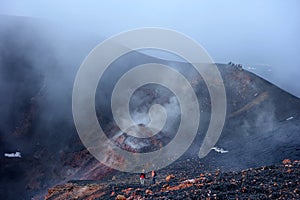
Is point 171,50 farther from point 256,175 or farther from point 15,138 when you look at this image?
point 256,175

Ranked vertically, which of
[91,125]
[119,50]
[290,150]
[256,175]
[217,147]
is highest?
[119,50]

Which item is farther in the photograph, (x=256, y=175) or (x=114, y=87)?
(x=114, y=87)

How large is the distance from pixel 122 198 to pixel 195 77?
3345cm

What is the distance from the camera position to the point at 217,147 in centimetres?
3225

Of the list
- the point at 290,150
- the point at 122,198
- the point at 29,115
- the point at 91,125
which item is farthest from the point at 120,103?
the point at 122,198

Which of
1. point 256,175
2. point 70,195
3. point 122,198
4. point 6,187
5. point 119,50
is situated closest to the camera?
point 256,175

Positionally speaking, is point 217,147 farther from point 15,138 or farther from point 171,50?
point 171,50

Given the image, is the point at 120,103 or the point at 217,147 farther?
the point at 120,103

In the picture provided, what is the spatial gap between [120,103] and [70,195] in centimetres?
2365

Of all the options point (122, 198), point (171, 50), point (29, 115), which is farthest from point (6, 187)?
point (171, 50)

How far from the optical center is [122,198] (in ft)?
54.6

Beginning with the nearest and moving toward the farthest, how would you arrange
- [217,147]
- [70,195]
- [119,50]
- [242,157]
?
1. [70,195]
2. [242,157]
3. [217,147]
4. [119,50]

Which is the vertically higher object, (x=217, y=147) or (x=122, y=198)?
(x=217, y=147)

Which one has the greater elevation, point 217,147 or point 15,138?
point 15,138
